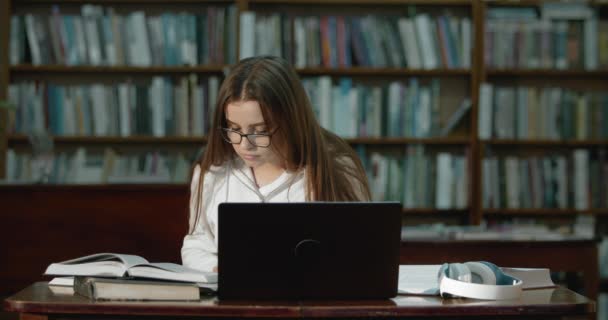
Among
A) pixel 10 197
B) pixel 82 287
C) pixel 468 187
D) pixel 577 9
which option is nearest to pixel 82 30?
pixel 10 197

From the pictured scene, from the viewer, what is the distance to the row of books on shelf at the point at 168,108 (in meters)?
3.90

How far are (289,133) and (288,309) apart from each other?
2.22 feet

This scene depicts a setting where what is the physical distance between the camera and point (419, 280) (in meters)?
1.55

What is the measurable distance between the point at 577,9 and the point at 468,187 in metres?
0.96

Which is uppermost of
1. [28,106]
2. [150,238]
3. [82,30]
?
[82,30]

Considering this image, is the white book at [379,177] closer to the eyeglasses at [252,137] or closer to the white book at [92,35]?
the white book at [92,35]

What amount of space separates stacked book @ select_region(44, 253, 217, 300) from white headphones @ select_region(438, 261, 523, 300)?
38cm

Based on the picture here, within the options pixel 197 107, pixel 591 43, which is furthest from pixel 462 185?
pixel 197 107

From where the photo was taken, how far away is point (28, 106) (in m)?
3.90

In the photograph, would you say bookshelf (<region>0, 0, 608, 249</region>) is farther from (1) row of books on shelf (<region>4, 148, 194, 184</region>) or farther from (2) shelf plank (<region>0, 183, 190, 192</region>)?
(2) shelf plank (<region>0, 183, 190, 192</region>)

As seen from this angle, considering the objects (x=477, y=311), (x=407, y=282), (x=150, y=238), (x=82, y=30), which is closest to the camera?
(x=477, y=311)

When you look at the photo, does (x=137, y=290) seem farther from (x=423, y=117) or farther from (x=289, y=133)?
(x=423, y=117)

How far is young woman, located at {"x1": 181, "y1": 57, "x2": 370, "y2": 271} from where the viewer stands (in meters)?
1.83

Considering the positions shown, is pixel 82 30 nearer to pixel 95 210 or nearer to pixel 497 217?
pixel 95 210
